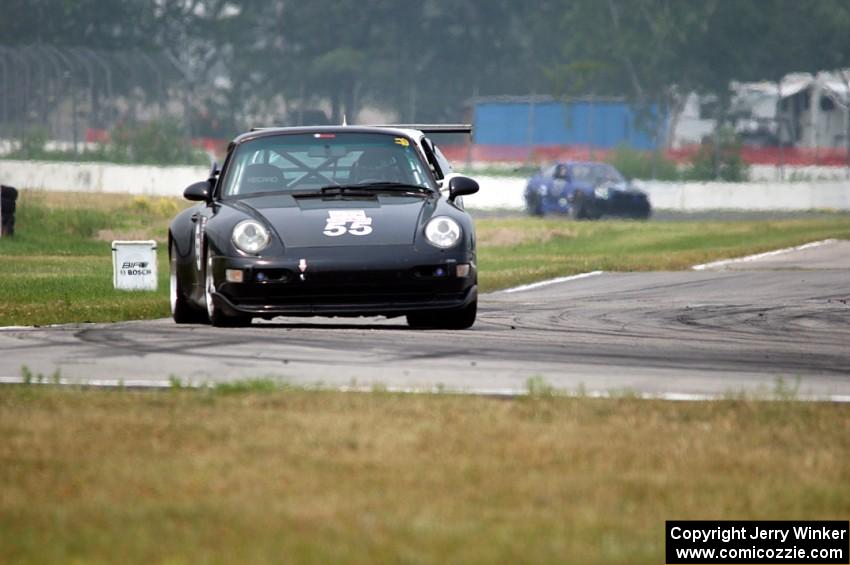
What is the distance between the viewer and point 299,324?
42.8 ft

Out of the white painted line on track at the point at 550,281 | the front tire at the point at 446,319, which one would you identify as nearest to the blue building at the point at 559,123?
the white painted line on track at the point at 550,281

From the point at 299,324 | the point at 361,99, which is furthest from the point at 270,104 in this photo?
the point at 299,324

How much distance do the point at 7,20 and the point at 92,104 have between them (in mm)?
25852

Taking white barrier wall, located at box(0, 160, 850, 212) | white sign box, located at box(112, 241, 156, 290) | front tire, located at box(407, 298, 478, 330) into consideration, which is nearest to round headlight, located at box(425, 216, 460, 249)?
front tire, located at box(407, 298, 478, 330)

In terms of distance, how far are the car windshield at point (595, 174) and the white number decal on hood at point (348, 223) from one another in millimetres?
30063

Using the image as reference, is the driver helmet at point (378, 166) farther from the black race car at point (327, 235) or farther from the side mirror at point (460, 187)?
the side mirror at point (460, 187)

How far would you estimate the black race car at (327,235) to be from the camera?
1172cm

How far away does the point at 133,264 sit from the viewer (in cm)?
1767

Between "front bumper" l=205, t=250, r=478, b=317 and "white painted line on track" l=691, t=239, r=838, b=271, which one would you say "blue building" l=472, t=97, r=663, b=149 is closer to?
"white painted line on track" l=691, t=239, r=838, b=271

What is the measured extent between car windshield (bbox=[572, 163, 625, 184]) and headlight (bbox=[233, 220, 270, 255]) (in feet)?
99.5

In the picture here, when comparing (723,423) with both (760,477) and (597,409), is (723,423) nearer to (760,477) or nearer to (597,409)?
(597,409)

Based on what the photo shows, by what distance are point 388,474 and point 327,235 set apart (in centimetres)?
553

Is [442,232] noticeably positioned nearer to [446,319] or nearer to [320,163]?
[446,319]

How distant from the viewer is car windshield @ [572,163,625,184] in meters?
42.0
